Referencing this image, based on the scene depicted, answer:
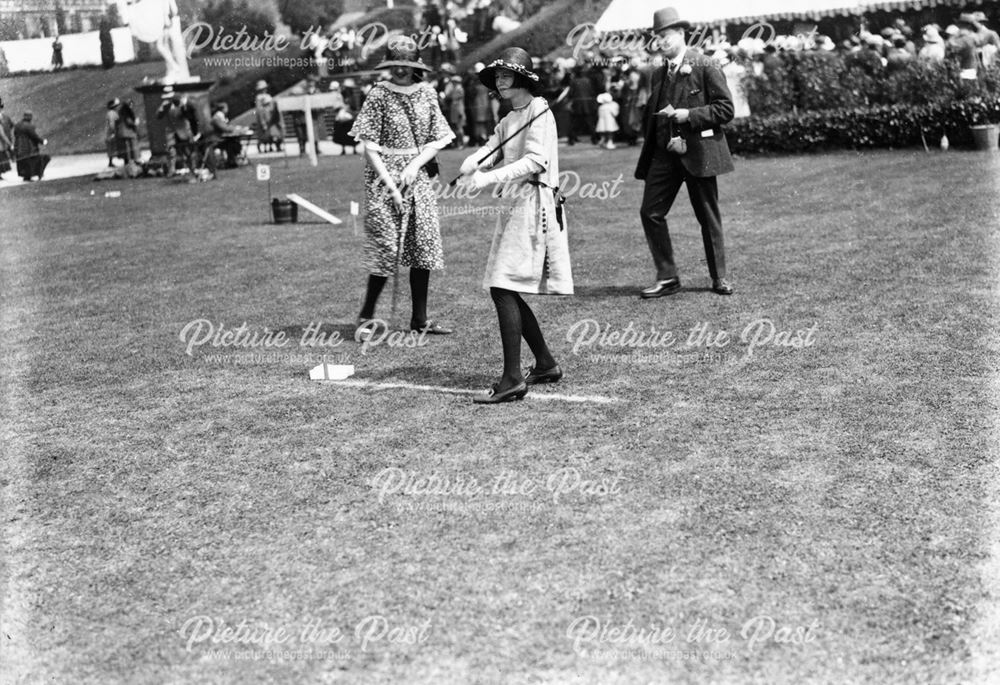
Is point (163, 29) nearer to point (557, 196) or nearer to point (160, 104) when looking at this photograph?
point (160, 104)

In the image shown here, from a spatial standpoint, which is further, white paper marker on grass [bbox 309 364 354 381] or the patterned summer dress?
the patterned summer dress

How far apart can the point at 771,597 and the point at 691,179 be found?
563 cm

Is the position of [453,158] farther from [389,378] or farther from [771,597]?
[771,597]

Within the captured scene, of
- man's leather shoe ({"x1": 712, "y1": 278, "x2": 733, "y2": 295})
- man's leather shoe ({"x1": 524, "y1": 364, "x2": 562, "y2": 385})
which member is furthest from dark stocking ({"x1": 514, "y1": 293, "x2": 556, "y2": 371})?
man's leather shoe ({"x1": 712, "y1": 278, "x2": 733, "y2": 295})

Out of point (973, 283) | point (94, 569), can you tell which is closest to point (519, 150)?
point (94, 569)

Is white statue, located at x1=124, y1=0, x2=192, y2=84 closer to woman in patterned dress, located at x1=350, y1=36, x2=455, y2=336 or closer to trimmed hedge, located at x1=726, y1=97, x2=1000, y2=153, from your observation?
trimmed hedge, located at x1=726, y1=97, x2=1000, y2=153

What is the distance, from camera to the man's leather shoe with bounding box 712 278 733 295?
356 inches

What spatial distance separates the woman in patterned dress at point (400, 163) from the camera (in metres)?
7.89

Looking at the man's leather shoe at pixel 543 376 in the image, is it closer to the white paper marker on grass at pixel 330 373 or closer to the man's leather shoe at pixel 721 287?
the white paper marker on grass at pixel 330 373

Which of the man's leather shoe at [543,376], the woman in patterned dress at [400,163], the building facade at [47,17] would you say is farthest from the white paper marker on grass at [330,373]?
the building facade at [47,17]

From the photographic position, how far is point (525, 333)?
6.65m

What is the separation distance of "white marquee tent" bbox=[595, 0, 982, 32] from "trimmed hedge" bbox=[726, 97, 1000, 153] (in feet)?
10.8

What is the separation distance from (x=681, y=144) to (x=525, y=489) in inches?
179

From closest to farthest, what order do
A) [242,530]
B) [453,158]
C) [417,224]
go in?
[242,530], [417,224], [453,158]
